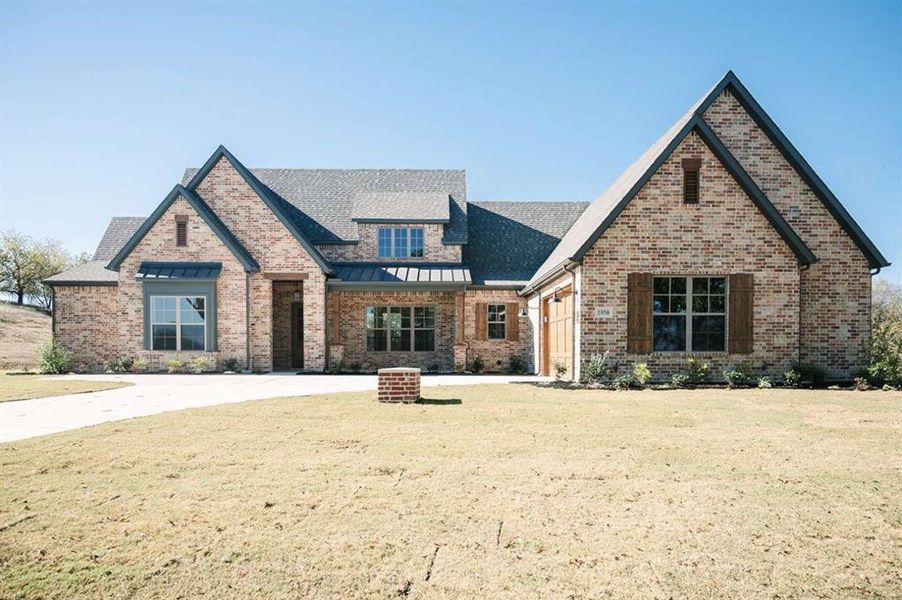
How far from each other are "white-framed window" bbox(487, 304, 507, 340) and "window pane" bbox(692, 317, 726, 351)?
776 centimetres

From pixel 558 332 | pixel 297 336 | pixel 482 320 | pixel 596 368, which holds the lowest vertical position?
pixel 596 368

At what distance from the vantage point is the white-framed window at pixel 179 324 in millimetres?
19219

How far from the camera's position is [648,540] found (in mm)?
3902

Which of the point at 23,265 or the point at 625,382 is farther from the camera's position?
the point at 23,265

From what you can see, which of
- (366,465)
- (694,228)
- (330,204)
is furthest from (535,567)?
(330,204)

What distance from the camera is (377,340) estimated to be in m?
21.3

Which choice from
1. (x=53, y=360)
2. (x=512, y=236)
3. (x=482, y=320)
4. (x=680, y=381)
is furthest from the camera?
(x=512, y=236)

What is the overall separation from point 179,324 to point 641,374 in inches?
585

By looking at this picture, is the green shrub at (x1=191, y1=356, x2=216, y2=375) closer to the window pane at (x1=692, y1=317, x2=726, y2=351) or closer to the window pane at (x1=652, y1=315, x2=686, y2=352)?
the window pane at (x1=652, y1=315, x2=686, y2=352)

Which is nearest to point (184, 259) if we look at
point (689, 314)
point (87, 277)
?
point (87, 277)

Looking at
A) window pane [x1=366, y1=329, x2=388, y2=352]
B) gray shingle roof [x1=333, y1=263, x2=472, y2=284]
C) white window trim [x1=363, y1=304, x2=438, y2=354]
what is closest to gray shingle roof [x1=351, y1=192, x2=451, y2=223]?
gray shingle roof [x1=333, y1=263, x2=472, y2=284]

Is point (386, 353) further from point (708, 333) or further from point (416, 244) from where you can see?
point (708, 333)

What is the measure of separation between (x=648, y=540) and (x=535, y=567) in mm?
919

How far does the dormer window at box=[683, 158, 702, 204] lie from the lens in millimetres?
14031
